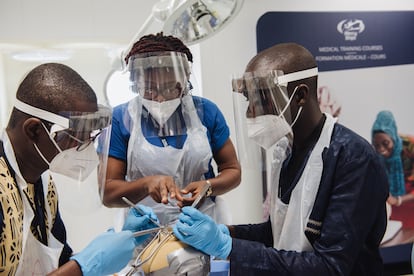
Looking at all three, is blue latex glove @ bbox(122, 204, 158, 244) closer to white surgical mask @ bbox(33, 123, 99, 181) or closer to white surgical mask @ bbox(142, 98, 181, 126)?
white surgical mask @ bbox(33, 123, 99, 181)

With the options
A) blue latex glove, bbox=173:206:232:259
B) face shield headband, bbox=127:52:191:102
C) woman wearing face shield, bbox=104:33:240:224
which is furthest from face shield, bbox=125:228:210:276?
face shield headband, bbox=127:52:191:102

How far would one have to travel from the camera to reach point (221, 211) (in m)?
1.75

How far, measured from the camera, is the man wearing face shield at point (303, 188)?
1153 mm

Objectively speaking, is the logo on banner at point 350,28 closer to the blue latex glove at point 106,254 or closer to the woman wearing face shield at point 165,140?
the woman wearing face shield at point 165,140

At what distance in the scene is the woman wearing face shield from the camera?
139 cm

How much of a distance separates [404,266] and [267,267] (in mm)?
2308

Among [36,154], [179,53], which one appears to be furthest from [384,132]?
[36,154]

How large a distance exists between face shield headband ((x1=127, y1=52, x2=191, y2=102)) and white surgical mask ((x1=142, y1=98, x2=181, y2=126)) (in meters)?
0.01

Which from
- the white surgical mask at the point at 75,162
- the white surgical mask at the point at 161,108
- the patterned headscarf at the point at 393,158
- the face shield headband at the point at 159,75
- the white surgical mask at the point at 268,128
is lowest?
the patterned headscarf at the point at 393,158

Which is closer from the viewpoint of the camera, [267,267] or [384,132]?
[267,267]

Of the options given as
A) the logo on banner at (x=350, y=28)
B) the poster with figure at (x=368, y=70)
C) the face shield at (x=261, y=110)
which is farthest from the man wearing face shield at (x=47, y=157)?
the logo on banner at (x=350, y=28)

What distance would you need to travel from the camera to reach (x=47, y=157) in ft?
3.90

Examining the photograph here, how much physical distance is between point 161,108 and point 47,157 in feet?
1.29

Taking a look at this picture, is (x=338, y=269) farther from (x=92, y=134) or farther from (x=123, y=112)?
(x=123, y=112)
